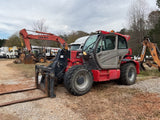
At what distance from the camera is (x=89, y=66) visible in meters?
5.02

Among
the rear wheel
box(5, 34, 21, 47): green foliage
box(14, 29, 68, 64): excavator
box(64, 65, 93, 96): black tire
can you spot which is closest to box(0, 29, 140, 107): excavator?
box(64, 65, 93, 96): black tire

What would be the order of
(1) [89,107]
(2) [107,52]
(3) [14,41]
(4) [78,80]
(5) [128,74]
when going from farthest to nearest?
1. (3) [14,41]
2. (5) [128,74]
3. (2) [107,52]
4. (4) [78,80]
5. (1) [89,107]

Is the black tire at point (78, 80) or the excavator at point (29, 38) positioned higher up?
the excavator at point (29, 38)

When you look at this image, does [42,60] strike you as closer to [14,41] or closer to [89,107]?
[89,107]

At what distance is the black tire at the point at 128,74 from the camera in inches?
223

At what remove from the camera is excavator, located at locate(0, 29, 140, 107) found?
4.27 meters

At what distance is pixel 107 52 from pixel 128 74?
64.8 inches

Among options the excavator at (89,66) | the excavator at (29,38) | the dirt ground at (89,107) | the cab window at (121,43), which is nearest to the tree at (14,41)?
the excavator at (29,38)

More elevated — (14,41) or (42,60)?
(14,41)

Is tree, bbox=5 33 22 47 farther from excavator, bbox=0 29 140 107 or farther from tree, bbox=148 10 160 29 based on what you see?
excavator, bbox=0 29 140 107

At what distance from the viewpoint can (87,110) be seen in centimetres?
337

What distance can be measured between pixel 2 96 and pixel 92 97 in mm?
3032

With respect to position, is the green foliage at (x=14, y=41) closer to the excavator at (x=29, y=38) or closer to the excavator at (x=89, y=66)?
the excavator at (x=29, y=38)

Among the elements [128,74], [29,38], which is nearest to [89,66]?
[128,74]
